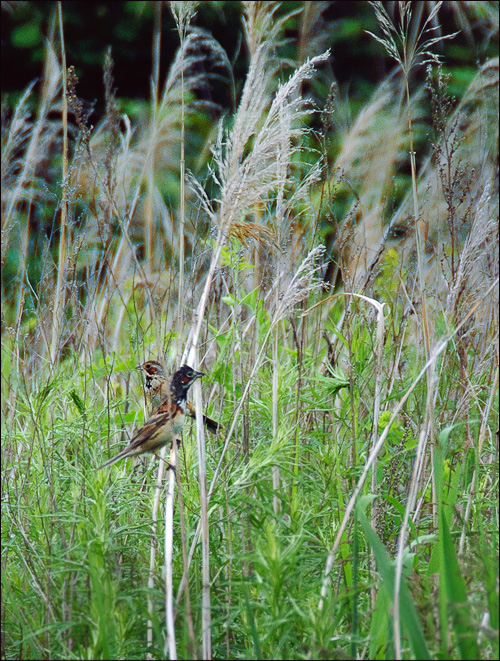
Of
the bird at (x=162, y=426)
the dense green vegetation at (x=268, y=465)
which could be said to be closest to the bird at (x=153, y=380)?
the dense green vegetation at (x=268, y=465)

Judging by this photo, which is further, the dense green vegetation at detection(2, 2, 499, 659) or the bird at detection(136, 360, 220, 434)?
the bird at detection(136, 360, 220, 434)

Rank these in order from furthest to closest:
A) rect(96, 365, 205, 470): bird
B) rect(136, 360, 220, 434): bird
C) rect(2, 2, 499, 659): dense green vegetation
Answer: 1. rect(136, 360, 220, 434): bird
2. rect(96, 365, 205, 470): bird
3. rect(2, 2, 499, 659): dense green vegetation

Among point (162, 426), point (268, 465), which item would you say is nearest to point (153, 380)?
point (162, 426)

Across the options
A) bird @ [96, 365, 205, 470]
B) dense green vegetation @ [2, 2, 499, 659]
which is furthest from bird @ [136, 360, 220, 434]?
bird @ [96, 365, 205, 470]

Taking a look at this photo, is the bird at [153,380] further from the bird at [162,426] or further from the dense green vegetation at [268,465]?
the bird at [162,426]

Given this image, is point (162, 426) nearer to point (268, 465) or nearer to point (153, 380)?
point (268, 465)

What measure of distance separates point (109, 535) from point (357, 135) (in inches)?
86.5

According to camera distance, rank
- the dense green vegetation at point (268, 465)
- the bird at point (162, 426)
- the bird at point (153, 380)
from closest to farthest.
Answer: the dense green vegetation at point (268, 465), the bird at point (162, 426), the bird at point (153, 380)

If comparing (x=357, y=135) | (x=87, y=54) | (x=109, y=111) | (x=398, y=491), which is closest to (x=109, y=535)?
(x=398, y=491)

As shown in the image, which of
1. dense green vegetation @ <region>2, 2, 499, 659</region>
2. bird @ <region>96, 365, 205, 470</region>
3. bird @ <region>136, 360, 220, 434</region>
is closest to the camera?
dense green vegetation @ <region>2, 2, 499, 659</region>

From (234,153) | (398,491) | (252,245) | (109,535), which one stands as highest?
(234,153)

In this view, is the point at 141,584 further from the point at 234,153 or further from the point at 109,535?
the point at 234,153

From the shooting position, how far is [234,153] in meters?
1.61

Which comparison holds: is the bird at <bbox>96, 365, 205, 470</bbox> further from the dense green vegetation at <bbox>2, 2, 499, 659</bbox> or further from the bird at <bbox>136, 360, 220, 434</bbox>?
the bird at <bbox>136, 360, 220, 434</bbox>
